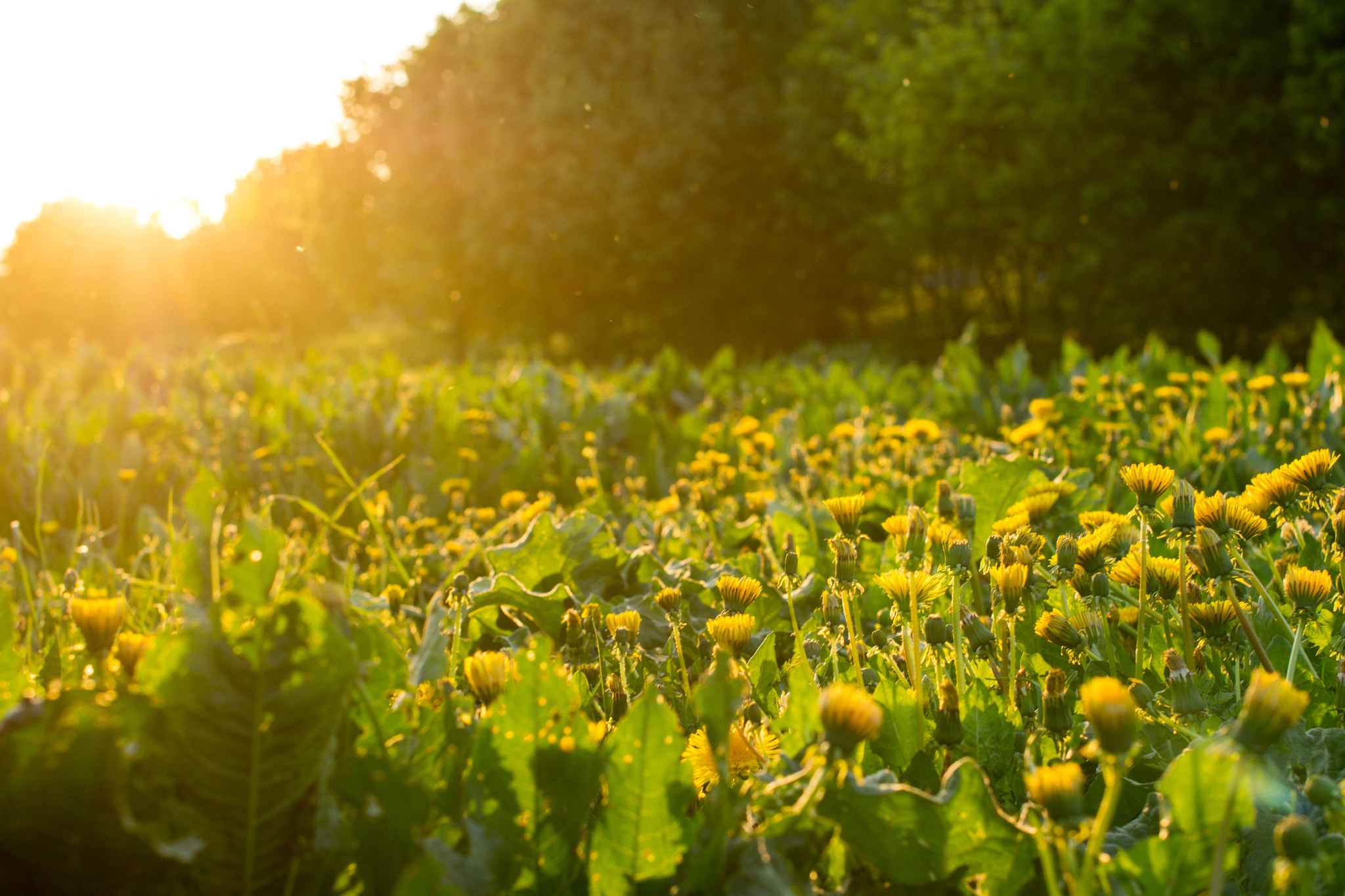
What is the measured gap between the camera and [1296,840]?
0.80 meters

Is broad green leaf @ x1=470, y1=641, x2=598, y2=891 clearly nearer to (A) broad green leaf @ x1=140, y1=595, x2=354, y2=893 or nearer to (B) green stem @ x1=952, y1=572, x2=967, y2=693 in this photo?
(A) broad green leaf @ x1=140, y1=595, x2=354, y2=893

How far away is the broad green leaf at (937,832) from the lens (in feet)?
3.28

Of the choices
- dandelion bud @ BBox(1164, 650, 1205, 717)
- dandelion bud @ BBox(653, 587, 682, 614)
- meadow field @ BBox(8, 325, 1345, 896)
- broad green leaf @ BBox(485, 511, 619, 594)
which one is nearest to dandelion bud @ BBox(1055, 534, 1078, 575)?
meadow field @ BBox(8, 325, 1345, 896)

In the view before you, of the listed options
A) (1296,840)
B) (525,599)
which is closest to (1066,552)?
(1296,840)

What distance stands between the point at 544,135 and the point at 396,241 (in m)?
4.79

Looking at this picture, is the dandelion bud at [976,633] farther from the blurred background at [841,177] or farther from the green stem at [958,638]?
the blurred background at [841,177]

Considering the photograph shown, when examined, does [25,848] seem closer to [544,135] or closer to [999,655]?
[999,655]

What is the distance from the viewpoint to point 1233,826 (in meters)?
0.99

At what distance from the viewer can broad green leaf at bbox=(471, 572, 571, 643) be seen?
1.88m

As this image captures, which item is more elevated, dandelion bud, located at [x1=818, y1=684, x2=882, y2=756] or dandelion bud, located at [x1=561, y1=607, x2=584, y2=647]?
dandelion bud, located at [x1=818, y1=684, x2=882, y2=756]

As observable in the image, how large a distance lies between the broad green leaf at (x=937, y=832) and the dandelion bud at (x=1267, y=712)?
0.25 m

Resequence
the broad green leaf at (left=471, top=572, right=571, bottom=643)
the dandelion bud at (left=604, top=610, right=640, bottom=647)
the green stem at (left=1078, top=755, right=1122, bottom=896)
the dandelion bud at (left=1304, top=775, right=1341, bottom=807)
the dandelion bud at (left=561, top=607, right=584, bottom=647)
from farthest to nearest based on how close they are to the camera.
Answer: the broad green leaf at (left=471, top=572, right=571, bottom=643), the dandelion bud at (left=561, top=607, right=584, bottom=647), the dandelion bud at (left=604, top=610, right=640, bottom=647), the dandelion bud at (left=1304, top=775, right=1341, bottom=807), the green stem at (left=1078, top=755, right=1122, bottom=896)

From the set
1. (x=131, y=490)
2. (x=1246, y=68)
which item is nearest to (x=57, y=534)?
(x=131, y=490)

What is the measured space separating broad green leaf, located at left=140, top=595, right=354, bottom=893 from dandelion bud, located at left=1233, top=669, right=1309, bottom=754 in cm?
84
